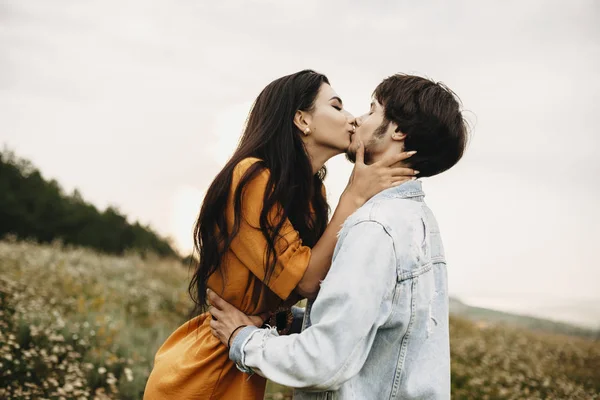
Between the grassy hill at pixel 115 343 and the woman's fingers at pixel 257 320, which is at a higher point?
the woman's fingers at pixel 257 320

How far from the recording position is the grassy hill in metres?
5.38

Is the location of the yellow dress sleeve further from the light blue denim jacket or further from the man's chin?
the man's chin

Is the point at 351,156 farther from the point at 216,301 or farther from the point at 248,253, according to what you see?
the point at 216,301

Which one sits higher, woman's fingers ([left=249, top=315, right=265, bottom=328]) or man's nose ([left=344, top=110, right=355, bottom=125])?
man's nose ([left=344, top=110, right=355, bottom=125])

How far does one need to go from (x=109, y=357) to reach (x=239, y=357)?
165 inches

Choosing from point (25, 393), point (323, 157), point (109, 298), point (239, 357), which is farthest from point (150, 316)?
point (239, 357)

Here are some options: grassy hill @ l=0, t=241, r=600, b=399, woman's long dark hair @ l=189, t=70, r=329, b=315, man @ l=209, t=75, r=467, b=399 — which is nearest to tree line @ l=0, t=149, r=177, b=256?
grassy hill @ l=0, t=241, r=600, b=399

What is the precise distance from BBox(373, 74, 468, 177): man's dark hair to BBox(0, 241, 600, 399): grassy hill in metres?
3.78

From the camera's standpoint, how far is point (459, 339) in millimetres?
9547

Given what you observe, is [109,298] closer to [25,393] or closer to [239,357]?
[25,393]

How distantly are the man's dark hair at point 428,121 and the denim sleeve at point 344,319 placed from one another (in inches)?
26.6

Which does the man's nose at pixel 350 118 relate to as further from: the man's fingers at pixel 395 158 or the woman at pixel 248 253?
the man's fingers at pixel 395 158

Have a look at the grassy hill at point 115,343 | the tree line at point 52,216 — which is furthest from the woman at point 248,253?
the tree line at point 52,216

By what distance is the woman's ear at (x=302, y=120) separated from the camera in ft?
10.5
